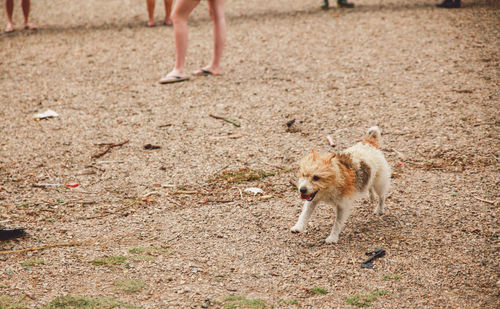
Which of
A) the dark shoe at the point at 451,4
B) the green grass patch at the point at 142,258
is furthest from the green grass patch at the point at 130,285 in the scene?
the dark shoe at the point at 451,4

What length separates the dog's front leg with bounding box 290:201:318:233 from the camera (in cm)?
395

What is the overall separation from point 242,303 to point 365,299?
0.81 metres

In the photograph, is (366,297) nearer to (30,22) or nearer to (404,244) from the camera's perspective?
(404,244)

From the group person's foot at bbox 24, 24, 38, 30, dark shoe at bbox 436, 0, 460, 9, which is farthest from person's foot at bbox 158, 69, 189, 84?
dark shoe at bbox 436, 0, 460, 9

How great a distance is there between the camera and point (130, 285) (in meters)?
3.33

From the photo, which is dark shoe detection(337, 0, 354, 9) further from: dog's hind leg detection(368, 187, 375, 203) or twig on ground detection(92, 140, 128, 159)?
dog's hind leg detection(368, 187, 375, 203)

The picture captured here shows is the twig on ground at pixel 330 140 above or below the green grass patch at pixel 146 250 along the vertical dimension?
above

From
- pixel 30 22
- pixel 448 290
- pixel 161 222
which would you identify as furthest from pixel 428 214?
pixel 30 22

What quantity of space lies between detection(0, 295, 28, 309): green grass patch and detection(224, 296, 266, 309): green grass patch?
127 cm

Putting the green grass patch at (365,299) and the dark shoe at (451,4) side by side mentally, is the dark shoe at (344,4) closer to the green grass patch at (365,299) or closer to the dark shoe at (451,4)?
the dark shoe at (451,4)

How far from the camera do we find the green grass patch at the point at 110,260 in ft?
11.8

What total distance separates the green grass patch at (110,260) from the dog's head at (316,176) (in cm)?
144

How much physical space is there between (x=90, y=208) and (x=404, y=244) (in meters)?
2.80

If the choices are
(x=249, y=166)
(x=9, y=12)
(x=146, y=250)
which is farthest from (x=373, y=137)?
(x=9, y=12)
